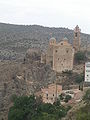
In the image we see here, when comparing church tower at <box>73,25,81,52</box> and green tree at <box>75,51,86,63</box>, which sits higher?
church tower at <box>73,25,81,52</box>

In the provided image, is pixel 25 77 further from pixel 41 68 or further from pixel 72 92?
pixel 72 92

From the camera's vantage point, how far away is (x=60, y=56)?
6400cm

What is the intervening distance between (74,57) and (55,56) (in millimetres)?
5934

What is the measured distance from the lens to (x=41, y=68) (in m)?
66.5

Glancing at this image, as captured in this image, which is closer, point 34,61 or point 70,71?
point 70,71

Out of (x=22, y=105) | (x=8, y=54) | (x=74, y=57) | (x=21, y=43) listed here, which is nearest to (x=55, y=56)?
(x=74, y=57)

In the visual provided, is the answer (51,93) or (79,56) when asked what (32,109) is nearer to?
(51,93)

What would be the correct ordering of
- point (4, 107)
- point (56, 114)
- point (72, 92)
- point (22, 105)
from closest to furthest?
point (56, 114)
point (22, 105)
point (72, 92)
point (4, 107)

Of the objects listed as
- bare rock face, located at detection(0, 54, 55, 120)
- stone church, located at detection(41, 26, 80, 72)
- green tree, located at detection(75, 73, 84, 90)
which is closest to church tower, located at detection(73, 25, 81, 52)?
bare rock face, located at detection(0, 54, 55, 120)

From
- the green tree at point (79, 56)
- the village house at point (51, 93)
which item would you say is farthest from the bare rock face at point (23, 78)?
the green tree at point (79, 56)

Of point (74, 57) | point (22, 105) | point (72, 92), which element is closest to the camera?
point (22, 105)

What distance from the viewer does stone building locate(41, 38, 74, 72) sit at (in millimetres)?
63750

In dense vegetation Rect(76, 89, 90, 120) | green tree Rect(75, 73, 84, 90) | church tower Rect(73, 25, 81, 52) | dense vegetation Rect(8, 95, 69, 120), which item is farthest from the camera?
church tower Rect(73, 25, 81, 52)

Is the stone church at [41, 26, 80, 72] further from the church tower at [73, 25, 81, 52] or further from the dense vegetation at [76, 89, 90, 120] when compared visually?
the dense vegetation at [76, 89, 90, 120]
